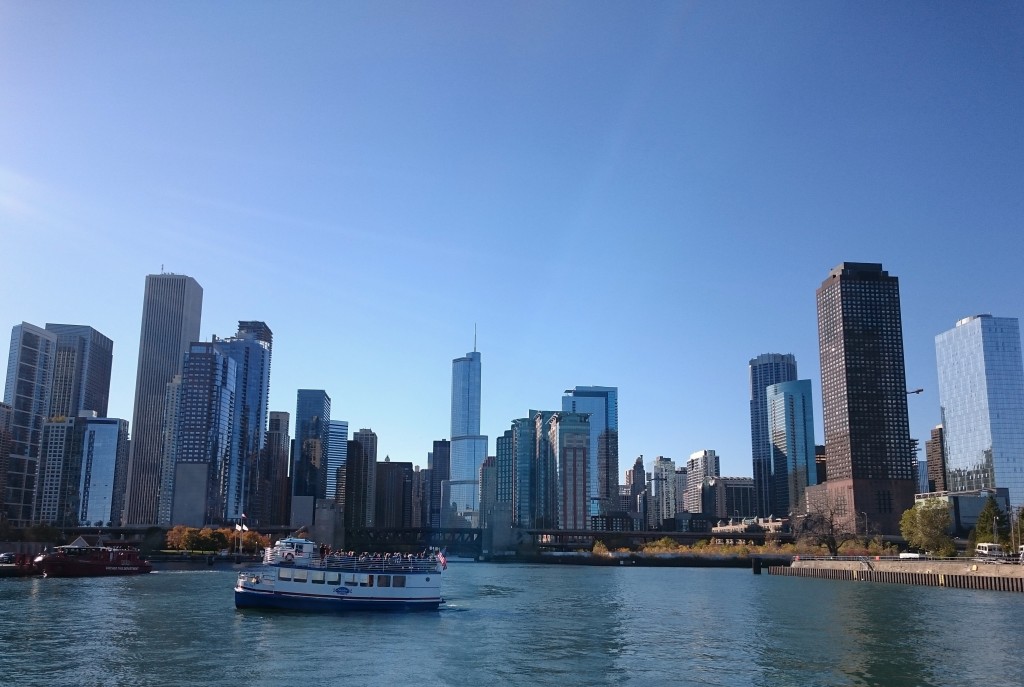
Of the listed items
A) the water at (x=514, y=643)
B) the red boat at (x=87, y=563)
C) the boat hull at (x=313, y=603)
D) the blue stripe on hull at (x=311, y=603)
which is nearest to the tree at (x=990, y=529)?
the water at (x=514, y=643)

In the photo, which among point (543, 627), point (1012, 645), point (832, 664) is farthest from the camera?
point (543, 627)

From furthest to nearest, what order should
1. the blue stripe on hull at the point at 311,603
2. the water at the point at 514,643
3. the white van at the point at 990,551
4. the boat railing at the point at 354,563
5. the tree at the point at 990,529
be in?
the tree at the point at 990,529 < the white van at the point at 990,551 < the boat railing at the point at 354,563 < the blue stripe on hull at the point at 311,603 < the water at the point at 514,643

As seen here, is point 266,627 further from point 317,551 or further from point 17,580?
point 17,580

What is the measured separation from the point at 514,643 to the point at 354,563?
27.1 metres

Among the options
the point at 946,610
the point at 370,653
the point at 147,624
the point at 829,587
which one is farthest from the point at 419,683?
the point at 829,587

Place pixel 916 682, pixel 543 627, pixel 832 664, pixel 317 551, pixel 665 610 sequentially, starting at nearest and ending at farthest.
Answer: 1. pixel 916 682
2. pixel 832 664
3. pixel 543 627
4. pixel 317 551
5. pixel 665 610

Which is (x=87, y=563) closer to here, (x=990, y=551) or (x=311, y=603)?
(x=311, y=603)

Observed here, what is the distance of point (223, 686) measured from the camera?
2056 inches

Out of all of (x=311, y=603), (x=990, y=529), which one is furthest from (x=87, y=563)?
(x=990, y=529)

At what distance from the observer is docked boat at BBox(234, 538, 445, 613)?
296 ft

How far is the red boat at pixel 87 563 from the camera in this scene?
161 meters

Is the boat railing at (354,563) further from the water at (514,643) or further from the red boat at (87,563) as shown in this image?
the red boat at (87,563)

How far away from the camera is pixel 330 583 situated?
9181cm

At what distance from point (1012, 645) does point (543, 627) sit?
4050 centimetres
